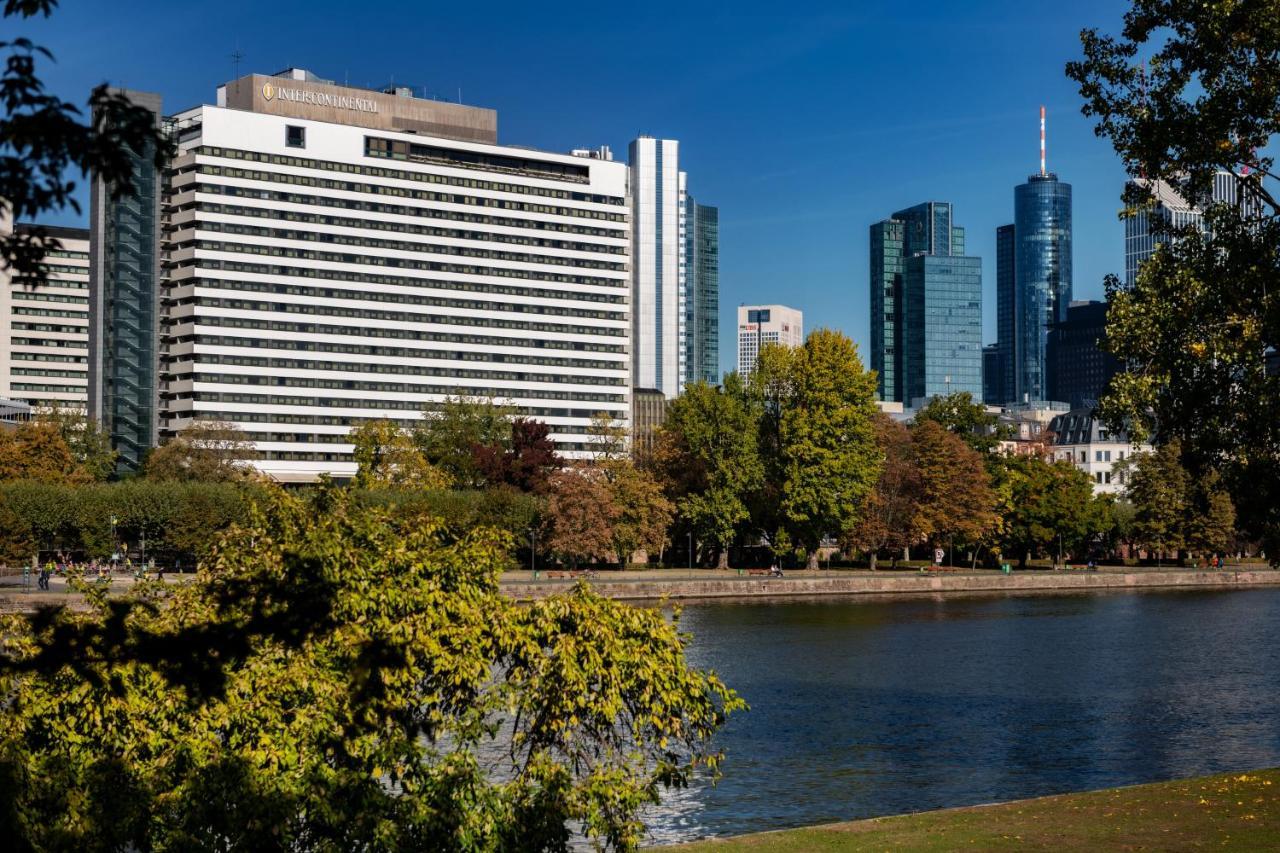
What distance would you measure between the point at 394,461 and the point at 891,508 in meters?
50.0

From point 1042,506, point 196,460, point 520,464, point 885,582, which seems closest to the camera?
point 885,582

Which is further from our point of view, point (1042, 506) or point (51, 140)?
point (1042, 506)

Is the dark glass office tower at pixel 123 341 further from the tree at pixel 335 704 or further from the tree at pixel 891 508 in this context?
the tree at pixel 335 704

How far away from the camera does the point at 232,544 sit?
26359 mm

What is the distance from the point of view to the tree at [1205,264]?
2731cm

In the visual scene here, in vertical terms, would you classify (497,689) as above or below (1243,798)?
above

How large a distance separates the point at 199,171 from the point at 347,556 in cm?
18243

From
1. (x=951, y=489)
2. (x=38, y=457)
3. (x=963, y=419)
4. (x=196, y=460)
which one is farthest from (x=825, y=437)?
(x=38, y=457)

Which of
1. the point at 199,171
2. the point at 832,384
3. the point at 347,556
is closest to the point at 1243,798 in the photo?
the point at 347,556

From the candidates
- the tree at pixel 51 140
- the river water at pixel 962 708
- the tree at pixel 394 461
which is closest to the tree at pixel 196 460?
the tree at pixel 394 461

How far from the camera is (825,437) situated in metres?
133

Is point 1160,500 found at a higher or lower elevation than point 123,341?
lower

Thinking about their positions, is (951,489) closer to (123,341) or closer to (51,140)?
(123,341)

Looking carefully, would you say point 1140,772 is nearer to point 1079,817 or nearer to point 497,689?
point 1079,817
